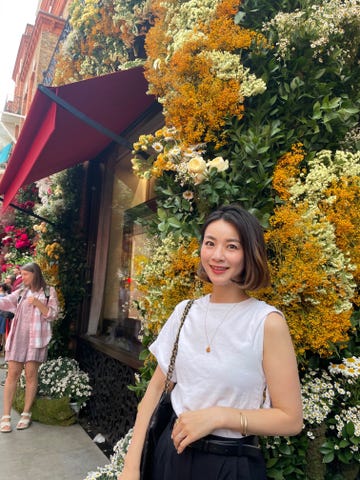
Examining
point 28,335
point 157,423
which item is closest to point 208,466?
point 157,423

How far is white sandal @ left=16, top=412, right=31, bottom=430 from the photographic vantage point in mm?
4609

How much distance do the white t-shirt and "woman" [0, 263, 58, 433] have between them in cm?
374

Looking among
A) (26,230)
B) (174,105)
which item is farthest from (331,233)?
(26,230)

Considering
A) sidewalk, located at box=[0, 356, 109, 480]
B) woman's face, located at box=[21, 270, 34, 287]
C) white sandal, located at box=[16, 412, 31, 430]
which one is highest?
woman's face, located at box=[21, 270, 34, 287]

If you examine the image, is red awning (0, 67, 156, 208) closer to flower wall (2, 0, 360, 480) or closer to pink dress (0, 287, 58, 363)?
flower wall (2, 0, 360, 480)

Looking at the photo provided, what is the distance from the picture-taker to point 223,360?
4.28 feet

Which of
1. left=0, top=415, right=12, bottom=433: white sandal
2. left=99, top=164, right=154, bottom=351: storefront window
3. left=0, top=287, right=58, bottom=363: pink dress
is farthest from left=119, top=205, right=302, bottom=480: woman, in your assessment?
left=0, top=415, right=12, bottom=433: white sandal

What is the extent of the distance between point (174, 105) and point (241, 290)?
1600 mm

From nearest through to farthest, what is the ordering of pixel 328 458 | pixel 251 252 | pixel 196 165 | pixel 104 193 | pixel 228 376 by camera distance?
pixel 228 376 → pixel 251 252 → pixel 328 458 → pixel 196 165 → pixel 104 193

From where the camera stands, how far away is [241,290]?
1.46 meters

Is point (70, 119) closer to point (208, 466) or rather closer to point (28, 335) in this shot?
point (28, 335)

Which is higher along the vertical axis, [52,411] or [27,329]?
[27,329]

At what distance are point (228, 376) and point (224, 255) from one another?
1.40 feet

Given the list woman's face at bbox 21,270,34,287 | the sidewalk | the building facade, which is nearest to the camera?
the building facade
